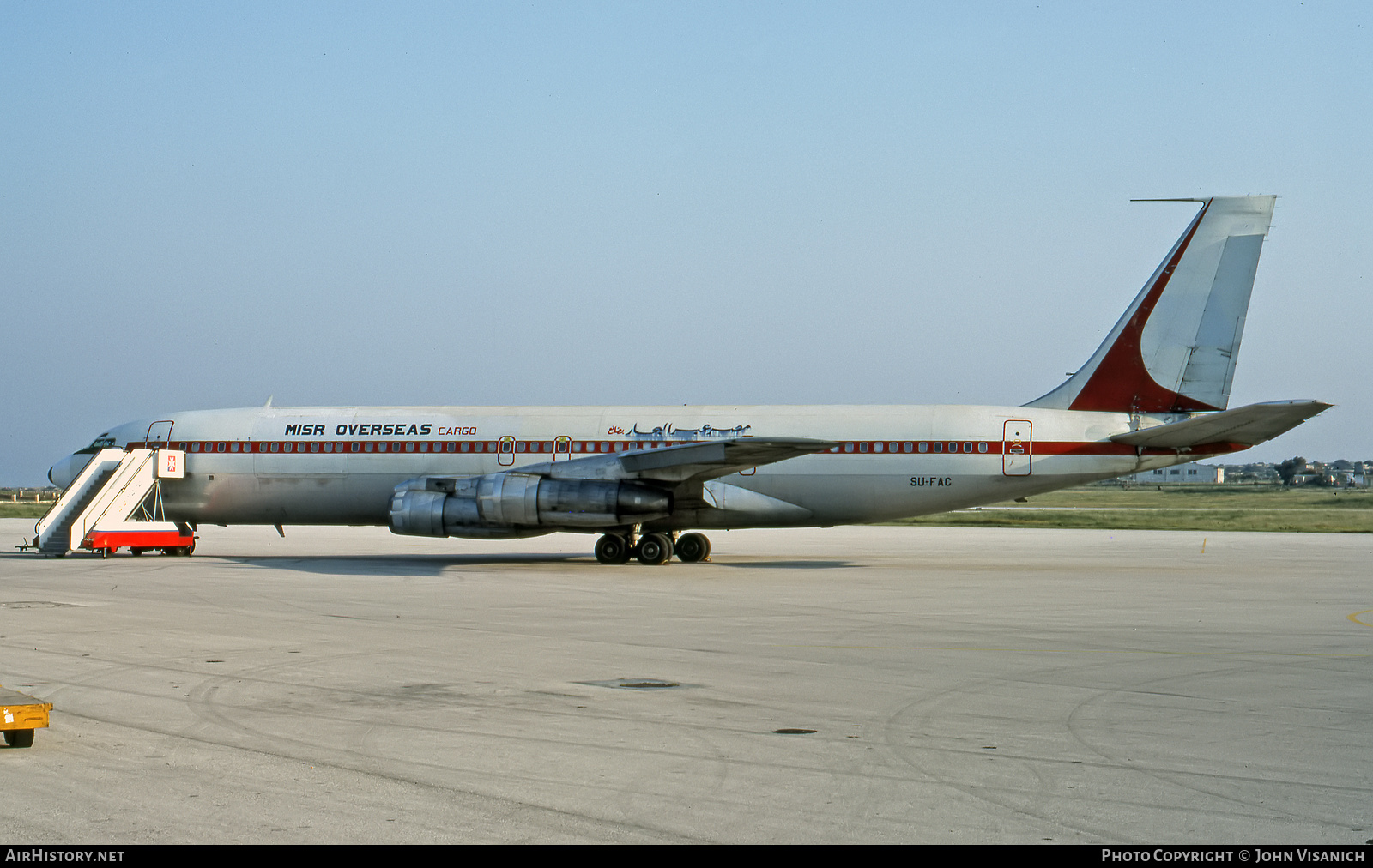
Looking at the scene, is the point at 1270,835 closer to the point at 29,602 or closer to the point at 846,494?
the point at 29,602

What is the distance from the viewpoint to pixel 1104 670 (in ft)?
38.0

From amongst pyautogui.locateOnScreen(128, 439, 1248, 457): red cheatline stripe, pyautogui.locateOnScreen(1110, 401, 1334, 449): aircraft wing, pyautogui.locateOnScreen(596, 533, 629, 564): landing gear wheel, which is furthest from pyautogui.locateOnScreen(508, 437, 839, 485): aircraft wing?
pyautogui.locateOnScreen(1110, 401, 1334, 449): aircraft wing

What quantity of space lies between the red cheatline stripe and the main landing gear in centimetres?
206

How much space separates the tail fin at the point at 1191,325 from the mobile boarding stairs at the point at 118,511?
69.8 feet

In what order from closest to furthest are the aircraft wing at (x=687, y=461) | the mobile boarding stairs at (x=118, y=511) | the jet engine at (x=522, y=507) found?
the aircraft wing at (x=687, y=461)
the jet engine at (x=522, y=507)
the mobile boarding stairs at (x=118, y=511)

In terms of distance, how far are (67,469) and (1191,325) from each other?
90.8ft

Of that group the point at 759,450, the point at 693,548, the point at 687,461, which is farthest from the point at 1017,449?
the point at 693,548

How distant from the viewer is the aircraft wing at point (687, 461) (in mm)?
24531

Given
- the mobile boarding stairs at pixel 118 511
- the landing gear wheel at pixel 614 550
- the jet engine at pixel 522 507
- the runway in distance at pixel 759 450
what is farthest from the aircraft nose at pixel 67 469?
the landing gear wheel at pixel 614 550

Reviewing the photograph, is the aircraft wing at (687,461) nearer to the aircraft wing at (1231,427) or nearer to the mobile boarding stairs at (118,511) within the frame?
the aircraft wing at (1231,427)

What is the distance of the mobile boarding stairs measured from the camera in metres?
28.6

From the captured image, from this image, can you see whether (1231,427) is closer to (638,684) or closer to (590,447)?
(590,447)

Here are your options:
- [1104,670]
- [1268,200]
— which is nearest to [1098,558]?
[1268,200]

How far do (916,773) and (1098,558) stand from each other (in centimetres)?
2374
